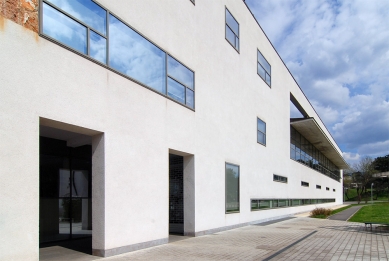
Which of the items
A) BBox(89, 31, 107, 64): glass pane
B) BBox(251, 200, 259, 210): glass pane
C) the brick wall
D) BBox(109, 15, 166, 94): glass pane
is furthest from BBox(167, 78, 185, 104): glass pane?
BBox(251, 200, 259, 210): glass pane

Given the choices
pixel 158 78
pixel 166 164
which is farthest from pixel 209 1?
pixel 166 164

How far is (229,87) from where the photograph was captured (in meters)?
17.2

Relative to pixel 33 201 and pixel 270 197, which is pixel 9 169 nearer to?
pixel 33 201

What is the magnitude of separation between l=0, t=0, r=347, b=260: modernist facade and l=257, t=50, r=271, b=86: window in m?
1.95

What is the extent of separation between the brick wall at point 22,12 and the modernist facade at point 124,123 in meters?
0.02

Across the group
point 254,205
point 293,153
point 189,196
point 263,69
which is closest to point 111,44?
point 189,196

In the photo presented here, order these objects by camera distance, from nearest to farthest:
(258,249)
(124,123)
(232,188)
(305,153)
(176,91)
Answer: (124,123)
(258,249)
(176,91)
(232,188)
(305,153)

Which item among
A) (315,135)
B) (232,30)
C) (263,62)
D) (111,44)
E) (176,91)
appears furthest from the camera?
(315,135)

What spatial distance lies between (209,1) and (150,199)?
934 centimetres

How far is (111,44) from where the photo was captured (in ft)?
30.6

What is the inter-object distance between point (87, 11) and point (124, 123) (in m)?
2.95

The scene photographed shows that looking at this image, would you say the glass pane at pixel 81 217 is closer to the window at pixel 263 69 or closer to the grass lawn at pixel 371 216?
the window at pixel 263 69

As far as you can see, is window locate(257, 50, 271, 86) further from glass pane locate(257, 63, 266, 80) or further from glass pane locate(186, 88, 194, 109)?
glass pane locate(186, 88, 194, 109)

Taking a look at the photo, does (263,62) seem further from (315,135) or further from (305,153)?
(315,135)
